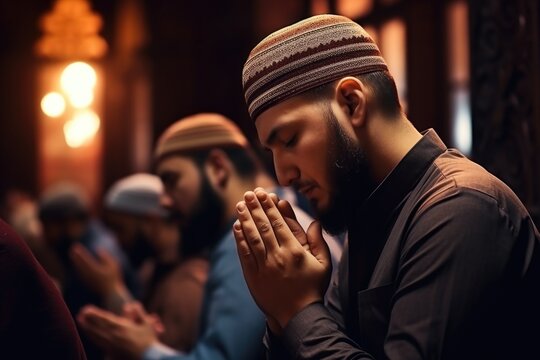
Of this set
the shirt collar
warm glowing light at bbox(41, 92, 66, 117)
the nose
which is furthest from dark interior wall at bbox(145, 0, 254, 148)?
the shirt collar

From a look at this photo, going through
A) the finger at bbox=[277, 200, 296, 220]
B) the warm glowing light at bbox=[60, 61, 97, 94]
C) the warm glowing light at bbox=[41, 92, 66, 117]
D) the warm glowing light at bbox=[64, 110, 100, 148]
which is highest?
the finger at bbox=[277, 200, 296, 220]

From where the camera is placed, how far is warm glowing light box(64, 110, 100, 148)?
654 inches

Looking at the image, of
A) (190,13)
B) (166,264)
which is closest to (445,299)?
(166,264)

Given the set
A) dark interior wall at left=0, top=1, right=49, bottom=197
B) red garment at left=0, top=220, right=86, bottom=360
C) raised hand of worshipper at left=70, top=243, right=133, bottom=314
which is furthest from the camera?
dark interior wall at left=0, top=1, right=49, bottom=197

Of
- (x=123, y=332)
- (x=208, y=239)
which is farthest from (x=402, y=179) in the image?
(x=208, y=239)

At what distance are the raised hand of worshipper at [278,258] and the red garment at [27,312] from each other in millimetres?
442

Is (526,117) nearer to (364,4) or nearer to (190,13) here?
(364,4)

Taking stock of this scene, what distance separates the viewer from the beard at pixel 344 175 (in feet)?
6.96

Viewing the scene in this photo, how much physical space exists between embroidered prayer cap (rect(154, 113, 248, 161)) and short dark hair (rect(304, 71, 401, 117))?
1848mm

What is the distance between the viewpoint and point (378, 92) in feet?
7.12

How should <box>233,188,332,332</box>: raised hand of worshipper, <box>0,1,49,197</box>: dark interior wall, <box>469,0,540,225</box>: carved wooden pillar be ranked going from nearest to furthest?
<box>233,188,332,332</box>: raised hand of worshipper
<box>469,0,540,225</box>: carved wooden pillar
<box>0,1,49,197</box>: dark interior wall

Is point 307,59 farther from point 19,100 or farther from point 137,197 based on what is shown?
point 19,100

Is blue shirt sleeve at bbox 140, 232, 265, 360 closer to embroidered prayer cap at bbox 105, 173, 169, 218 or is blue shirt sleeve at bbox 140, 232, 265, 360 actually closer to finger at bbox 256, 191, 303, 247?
finger at bbox 256, 191, 303, 247

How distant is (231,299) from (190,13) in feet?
33.4
